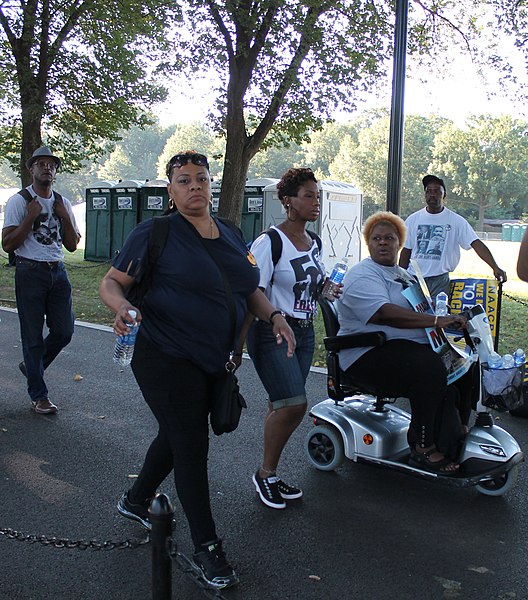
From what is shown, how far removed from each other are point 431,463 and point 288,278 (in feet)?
4.50

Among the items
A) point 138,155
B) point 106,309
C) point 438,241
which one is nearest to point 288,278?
point 438,241

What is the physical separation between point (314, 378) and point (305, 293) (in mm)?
3306

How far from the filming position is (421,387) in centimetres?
399

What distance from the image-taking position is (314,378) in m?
7.16

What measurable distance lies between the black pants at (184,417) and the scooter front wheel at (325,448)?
1.53 m

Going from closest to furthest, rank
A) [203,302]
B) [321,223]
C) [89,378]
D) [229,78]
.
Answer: [203,302] → [89,378] → [229,78] → [321,223]

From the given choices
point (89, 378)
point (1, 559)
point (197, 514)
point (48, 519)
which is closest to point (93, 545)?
point (197, 514)

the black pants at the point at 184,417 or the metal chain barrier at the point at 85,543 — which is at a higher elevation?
the black pants at the point at 184,417

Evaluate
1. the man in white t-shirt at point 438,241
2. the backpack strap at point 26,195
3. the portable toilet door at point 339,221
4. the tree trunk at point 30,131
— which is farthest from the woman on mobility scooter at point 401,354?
the tree trunk at point 30,131

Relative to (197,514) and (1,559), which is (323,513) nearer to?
(197,514)

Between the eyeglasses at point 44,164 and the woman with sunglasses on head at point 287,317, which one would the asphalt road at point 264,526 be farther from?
the eyeglasses at point 44,164

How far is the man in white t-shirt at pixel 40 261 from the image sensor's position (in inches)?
211

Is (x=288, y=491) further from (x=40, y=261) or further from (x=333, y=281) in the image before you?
(x=40, y=261)

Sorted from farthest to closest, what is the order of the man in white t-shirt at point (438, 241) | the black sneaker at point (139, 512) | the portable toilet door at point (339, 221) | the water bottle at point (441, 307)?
the portable toilet door at point (339, 221) < the man in white t-shirt at point (438, 241) < the water bottle at point (441, 307) < the black sneaker at point (139, 512)
